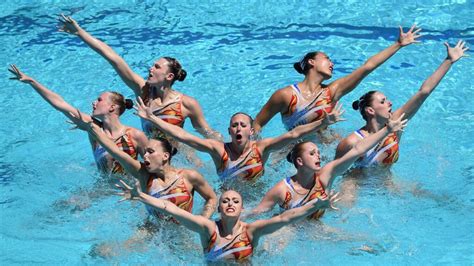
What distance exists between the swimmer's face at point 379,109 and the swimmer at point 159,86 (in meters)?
1.67

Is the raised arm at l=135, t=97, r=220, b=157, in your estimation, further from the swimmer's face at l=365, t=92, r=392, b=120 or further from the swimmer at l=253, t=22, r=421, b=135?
the swimmer's face at l=365, t=92, r=392, b=120

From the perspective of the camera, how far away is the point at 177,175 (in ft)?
21.6

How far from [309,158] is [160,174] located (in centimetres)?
123

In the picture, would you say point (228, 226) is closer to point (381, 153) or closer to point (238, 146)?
point (238, 146)

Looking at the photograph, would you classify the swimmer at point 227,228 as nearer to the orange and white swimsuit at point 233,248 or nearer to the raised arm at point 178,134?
the orange and white swimsuit at point 233,248

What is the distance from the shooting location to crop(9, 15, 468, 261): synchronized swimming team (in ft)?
19.9

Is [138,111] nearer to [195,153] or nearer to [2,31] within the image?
[195,153]

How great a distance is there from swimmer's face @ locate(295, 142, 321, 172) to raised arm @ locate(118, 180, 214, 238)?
3.05 feet

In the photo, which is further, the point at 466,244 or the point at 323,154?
the point at 323,154

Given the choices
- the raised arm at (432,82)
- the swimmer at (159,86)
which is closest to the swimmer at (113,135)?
the swimmer at (159,86)

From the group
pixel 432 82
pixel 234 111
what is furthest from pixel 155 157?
pixel 234 111

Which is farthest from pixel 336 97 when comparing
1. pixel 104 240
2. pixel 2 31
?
pixel 2 31

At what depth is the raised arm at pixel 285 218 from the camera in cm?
557

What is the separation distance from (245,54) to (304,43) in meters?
0.82
